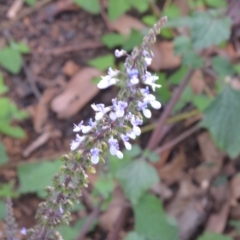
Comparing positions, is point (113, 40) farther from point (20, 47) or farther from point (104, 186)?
point (104, 186)

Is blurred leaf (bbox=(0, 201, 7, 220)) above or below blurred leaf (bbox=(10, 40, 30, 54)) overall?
below

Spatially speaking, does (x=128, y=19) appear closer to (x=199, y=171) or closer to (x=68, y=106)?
(x=68, y=106)

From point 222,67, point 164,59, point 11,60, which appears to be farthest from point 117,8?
point 222,67

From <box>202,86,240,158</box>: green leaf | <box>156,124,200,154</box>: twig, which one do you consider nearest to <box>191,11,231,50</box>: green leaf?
<box>202,86,240,158</box>: green leaf

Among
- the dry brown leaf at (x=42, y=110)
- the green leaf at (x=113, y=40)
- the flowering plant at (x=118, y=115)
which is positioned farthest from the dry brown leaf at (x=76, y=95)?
the flowering plant at (x=118, y=115)

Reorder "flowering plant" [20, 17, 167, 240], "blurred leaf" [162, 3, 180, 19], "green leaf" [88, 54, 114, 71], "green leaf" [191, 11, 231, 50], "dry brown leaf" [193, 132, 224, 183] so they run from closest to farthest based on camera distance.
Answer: "flowering plant" [20, 17, 167, 240]
"green leaf" [191, 11, 231, 50]
"dry brown leaf" [193, 132, 224, 183]
"green leaf" [88, 54, 114, 71]
"blurred leaf" [162, 3, 180, 19]

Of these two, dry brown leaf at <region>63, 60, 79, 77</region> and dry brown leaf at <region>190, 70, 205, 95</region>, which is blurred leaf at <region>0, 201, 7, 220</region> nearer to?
dry brown leaf at <region>63, 60, 79, 77</region>

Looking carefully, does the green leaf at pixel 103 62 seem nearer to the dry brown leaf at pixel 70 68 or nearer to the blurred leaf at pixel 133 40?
the blurred leaf at pixel 133 40
